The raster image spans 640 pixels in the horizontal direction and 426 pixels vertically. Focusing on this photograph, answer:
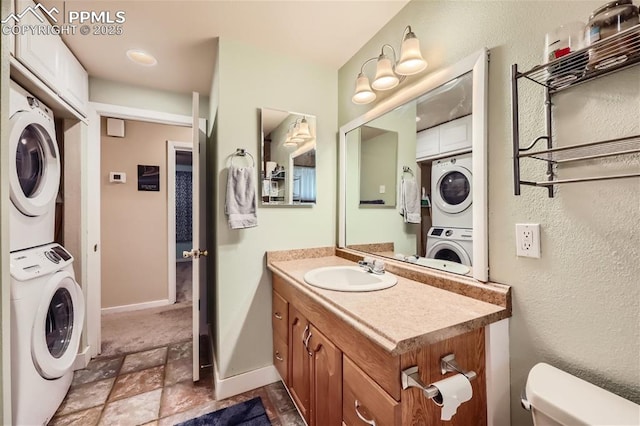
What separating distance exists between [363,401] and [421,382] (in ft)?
0.91

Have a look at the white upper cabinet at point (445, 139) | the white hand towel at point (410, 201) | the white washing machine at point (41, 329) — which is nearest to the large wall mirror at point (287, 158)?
the white hand towel at point (410, 201)

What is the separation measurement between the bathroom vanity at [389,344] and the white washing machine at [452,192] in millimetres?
262

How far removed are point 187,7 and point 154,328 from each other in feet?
9.30

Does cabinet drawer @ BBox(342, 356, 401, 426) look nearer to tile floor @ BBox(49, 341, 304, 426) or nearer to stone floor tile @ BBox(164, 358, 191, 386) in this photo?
tile floor @ BBox(49, 341, 304, 426)

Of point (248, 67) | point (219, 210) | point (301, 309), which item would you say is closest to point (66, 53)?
point (248, 67)

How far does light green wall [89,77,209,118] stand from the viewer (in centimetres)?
220

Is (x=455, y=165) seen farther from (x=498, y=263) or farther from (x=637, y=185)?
(x=637, y=185)

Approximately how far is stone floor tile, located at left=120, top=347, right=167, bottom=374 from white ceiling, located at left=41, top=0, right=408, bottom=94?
2.34 metres

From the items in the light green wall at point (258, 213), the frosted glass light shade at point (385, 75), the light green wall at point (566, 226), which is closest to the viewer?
the light green wall at point (566, 226)

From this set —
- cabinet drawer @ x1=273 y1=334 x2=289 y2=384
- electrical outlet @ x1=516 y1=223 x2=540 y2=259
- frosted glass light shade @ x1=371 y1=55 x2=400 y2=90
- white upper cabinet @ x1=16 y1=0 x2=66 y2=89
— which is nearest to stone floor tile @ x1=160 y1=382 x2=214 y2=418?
cabinet drawer @ x1=273 y1=334 x2=289 y2=384

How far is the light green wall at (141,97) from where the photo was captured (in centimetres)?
220

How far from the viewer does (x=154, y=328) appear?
2.71 metres

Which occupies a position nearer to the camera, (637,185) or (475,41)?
(637,185)

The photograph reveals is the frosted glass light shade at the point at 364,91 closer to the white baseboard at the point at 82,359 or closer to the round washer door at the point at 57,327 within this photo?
the round washer door at the point at 57,327
